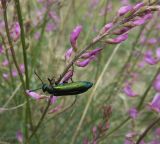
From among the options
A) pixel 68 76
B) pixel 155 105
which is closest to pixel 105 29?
pixel 68 76

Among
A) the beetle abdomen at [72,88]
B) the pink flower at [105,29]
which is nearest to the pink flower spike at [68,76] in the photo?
the beetle abdomen at [72,88]

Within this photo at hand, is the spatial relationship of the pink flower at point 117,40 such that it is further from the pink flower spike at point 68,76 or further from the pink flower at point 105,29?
the pink flower spike at point 68,76

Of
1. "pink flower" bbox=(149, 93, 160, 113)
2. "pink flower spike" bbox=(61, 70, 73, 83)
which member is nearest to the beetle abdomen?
"pink flower spike" bbox=(61, 70, 73, 83)

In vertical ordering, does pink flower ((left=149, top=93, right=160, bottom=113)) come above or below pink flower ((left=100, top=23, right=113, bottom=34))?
below

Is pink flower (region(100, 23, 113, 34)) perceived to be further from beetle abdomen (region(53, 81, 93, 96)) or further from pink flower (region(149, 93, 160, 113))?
pink flower (region(149, 93, 160, 113))

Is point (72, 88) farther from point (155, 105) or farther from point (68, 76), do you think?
point (155, 105)

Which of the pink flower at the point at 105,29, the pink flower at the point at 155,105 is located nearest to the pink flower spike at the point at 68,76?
the pink flower at the point at 105,29

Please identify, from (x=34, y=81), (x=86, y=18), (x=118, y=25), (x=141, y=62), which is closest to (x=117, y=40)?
(x=118, y=25)

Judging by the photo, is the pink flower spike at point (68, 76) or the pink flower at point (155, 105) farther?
the pink flower at point (155, 105)

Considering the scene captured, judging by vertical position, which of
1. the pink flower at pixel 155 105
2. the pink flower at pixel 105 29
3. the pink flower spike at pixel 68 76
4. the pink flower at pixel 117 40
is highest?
the pink flower at pixel 105 29

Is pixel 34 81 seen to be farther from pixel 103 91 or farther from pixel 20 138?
pixel 20 138

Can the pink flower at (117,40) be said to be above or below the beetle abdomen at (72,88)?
above

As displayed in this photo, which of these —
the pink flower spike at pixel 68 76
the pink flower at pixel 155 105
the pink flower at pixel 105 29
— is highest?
the pink flower at pixel 105 29
